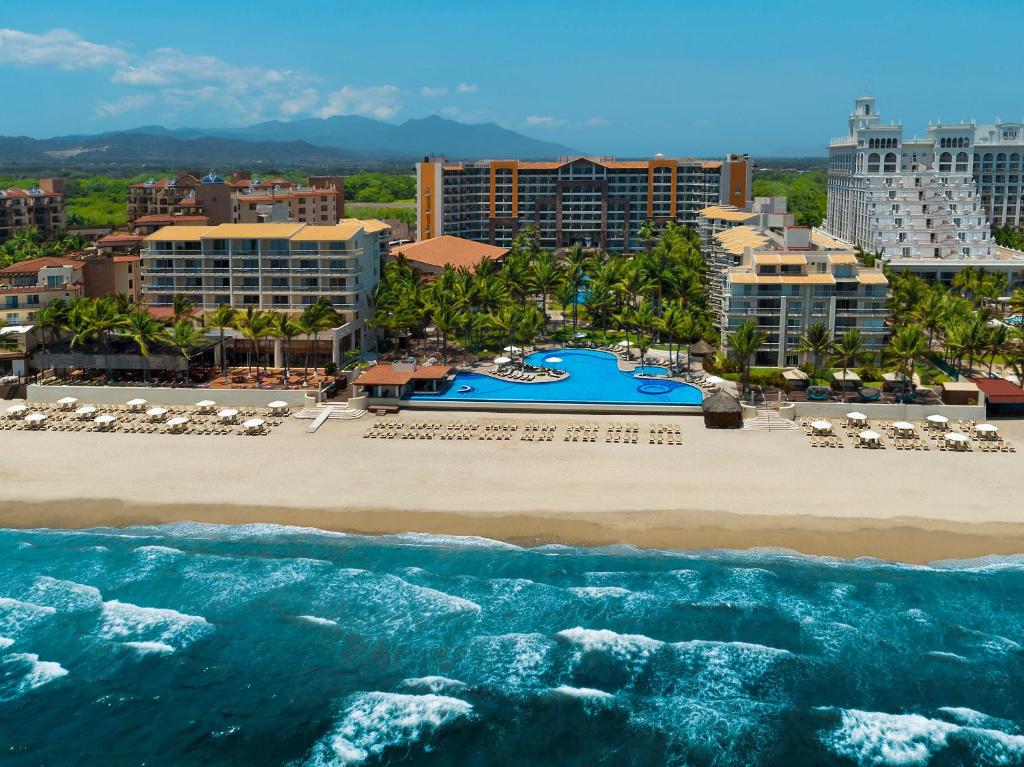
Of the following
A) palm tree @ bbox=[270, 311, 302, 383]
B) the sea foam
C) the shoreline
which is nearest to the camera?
the sea foam

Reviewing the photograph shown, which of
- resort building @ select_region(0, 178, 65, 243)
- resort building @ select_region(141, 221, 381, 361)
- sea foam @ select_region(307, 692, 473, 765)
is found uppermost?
resort building @ select_region(0, 178, 65, 243)

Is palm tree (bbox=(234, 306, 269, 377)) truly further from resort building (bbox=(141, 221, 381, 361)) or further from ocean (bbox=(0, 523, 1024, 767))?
ocean (bbox=(0, 523, 1024, 767))

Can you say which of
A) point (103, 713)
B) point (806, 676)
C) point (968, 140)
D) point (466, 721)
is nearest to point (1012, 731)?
point (806, 676)

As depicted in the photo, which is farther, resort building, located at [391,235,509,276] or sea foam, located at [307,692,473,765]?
resort building, located at [391,235,509,276]

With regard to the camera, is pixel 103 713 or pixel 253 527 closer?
pixel 103 713

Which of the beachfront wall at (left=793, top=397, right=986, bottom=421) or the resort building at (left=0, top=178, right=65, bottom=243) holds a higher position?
the resort building at (left=0, top=178, right=65, bottom=243)

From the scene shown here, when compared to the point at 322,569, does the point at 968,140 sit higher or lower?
higher

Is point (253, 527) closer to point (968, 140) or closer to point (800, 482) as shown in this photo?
point (800, 482)

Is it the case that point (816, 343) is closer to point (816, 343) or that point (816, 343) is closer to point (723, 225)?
point (816, 343)

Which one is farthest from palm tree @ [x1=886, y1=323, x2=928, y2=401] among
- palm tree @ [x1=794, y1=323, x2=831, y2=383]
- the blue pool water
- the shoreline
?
the shoreline
